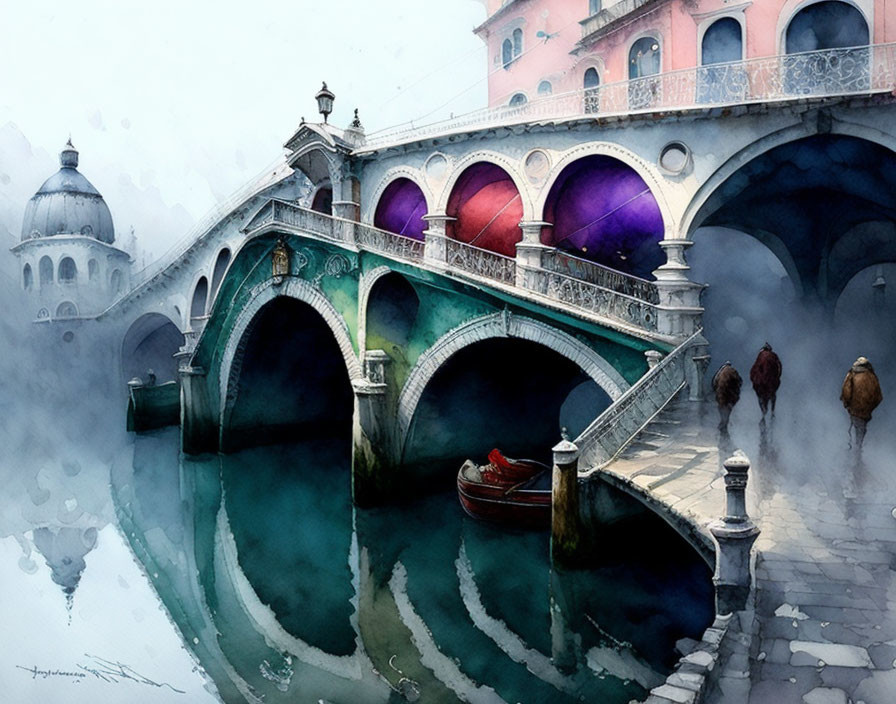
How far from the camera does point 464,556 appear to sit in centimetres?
1289

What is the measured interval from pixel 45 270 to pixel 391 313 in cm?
3548

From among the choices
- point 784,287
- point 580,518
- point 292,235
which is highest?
point 292,235

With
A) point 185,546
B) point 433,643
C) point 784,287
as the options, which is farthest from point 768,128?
point 185,546

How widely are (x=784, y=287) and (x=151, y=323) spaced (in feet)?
105

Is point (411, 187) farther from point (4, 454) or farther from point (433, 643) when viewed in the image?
point (4, 454)

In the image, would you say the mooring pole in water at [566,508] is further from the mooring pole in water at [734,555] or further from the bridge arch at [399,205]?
the bridge arch at [399,205]

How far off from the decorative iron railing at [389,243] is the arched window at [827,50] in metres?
8.35

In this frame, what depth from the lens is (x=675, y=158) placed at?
1245 cm

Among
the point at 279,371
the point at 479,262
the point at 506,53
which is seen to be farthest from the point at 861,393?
the point at 506,53

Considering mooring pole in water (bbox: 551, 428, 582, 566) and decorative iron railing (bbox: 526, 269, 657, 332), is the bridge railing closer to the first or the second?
mooring pole in water (bbox: 551, 428, 582, 566)

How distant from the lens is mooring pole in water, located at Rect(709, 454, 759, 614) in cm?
574

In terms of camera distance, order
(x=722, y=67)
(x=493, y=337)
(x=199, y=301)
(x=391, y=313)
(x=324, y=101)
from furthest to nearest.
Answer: (x=199, y=301) < (x=324, y=101) < (x=391, y=313) < (x=722, y=67) < (x=493, y=337)

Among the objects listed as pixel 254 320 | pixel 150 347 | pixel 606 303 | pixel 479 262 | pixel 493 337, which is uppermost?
pixel 479 262
